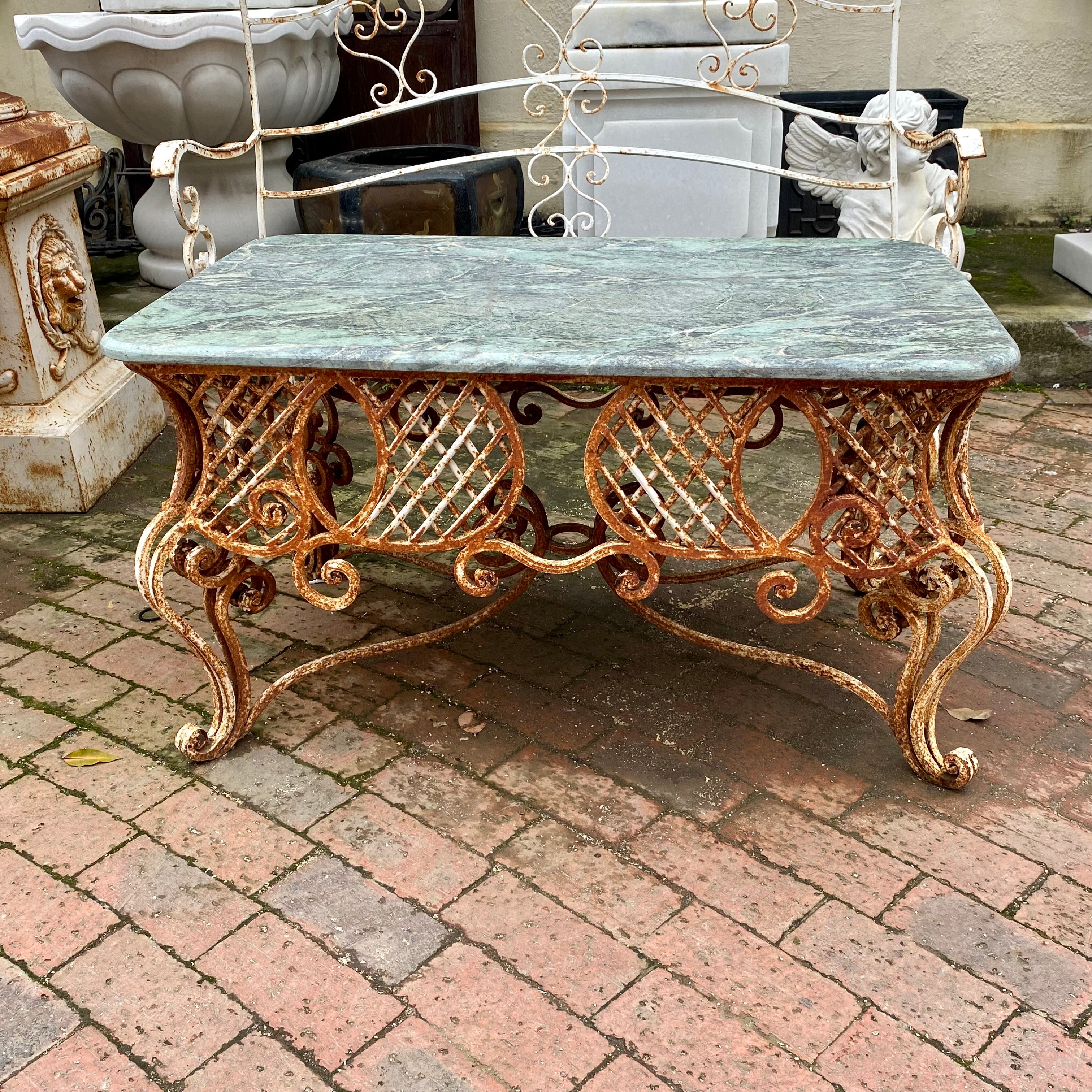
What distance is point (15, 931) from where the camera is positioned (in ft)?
6.65

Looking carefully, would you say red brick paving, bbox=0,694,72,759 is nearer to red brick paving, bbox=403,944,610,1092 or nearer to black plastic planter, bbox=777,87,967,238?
red brick paving, bbox=403,944,610,1092

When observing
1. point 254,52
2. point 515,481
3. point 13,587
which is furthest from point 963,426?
point 254,52

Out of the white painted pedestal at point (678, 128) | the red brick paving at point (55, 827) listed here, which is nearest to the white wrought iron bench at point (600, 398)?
the red brick paving at point (55, 827)

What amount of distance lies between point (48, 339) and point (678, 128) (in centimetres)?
229

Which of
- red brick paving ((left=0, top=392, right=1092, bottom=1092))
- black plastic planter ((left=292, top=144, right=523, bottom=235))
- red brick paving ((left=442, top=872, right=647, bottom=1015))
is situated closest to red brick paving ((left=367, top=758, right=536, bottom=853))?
red brick paving ((left=0, top=392, right=1092, bottom=1092))

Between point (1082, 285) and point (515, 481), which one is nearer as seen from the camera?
point (515, 481)

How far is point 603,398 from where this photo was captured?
2.58m

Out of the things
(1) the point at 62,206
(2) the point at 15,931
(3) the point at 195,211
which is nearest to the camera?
(2) the point at 15,931

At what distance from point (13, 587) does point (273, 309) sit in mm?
1421

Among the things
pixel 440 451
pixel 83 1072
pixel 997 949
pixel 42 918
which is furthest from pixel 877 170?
pixel 83 1072

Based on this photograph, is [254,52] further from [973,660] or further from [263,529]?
[973,660]

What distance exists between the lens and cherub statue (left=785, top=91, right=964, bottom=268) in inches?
160

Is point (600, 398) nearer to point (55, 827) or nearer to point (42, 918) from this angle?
point (55, 827)

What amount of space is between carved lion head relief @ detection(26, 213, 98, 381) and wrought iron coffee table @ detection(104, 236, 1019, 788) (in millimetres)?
1190
